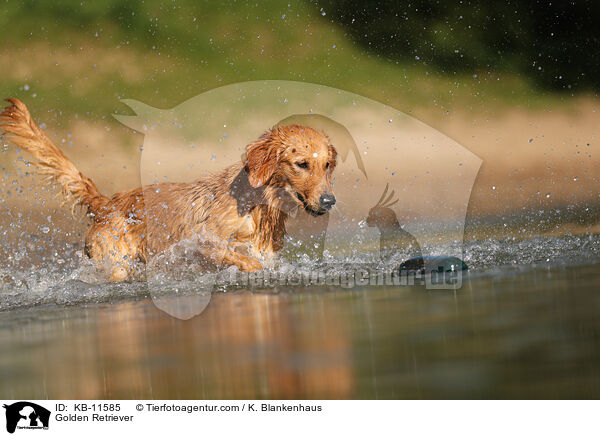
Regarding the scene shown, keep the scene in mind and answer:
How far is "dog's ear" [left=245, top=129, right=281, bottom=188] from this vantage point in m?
5.38

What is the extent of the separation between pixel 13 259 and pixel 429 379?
14.6 ft

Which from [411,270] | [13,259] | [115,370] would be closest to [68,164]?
[13,259]

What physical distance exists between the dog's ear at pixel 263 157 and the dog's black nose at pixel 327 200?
0.44m

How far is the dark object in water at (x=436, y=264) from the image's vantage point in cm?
475

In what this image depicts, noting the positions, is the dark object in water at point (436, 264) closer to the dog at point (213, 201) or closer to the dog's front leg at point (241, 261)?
the dog at point (213, 201)

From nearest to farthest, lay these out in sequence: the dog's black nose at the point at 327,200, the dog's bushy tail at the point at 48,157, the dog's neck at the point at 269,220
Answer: the dog's black nose at the point at 327,200 < the dog's neck at the point at 269,220 < the dog's bushy tail at the point at 48,157

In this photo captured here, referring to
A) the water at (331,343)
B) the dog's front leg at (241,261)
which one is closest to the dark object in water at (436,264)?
the water at (331,343)

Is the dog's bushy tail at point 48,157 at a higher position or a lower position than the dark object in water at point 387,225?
higher

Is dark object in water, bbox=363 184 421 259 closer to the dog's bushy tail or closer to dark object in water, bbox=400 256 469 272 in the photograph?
dark object in water, bbox=400 256 469 272

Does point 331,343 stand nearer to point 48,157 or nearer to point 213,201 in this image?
point 213,201
